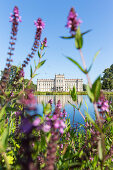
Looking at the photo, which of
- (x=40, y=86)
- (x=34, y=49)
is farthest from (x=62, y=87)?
(x=34, y=49)

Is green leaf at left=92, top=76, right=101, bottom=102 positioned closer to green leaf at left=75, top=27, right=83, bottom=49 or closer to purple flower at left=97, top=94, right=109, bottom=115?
purple flower at left=97, top=94, right=109, bottom=115

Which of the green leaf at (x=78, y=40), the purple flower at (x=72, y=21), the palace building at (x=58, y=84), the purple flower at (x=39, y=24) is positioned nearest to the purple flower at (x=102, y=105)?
the green leaf at (x=78, y=40)

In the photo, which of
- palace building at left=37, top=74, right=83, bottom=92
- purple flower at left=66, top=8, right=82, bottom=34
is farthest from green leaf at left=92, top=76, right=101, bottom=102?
palace building at left=37, top=74, right=83, bottom=92

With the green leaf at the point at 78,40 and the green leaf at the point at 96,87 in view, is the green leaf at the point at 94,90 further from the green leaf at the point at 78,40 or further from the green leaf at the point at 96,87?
the green leaf at the point at 78,40

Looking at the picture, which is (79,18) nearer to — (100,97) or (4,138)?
(100,97)

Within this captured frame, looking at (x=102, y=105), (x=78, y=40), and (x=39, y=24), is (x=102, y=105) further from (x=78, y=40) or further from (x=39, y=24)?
(x=39, y=24)

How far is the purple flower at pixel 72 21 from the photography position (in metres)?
1.07

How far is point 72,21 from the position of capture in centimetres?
111

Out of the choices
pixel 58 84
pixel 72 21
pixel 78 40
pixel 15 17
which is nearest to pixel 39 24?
pixel 15 17

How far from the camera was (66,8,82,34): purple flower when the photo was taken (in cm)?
107

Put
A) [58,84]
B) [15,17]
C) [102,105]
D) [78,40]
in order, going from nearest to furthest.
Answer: [78,40] → [102,105] → [15,17] → [58,84]

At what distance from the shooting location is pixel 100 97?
1147 millimetres

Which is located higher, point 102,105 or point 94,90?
point 94,90

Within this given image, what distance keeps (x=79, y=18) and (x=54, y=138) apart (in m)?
0.97
